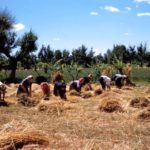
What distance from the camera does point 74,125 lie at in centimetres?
1167

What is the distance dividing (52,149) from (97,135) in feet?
10.3

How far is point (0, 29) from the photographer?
41656mm

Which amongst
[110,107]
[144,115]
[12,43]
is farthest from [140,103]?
[12,43]

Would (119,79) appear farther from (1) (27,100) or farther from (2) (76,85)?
(1) (27,100)

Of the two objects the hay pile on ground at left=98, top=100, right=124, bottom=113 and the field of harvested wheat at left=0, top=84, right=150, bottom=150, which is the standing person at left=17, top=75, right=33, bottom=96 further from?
the hay pile on ground at left=98, top=100, right=124, bottom=113

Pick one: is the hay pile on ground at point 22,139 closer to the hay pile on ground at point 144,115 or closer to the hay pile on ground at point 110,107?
the hay pile on ground at point 144,115

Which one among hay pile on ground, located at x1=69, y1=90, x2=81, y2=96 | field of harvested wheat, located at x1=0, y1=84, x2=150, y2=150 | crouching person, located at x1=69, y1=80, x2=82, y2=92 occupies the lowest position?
field of harvested wheat, located at x1=0, y1=84, x2=150, y2=150

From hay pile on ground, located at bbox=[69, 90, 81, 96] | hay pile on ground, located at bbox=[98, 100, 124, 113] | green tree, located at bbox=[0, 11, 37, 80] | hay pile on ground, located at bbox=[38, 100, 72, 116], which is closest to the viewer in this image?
hay pile on ground, located at bbox=[38, 100, 72, 116]

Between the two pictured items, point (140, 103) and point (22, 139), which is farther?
point (140, 103)

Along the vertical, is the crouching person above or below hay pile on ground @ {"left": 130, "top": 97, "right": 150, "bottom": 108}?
above

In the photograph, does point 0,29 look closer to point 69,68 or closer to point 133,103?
point 69,68

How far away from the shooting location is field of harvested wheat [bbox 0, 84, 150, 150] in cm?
764

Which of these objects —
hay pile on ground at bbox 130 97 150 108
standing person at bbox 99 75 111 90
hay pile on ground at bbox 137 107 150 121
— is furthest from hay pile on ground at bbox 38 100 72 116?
standing person at bbox 99 75 111 90

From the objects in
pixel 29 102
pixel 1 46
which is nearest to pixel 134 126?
pixel 29 102
